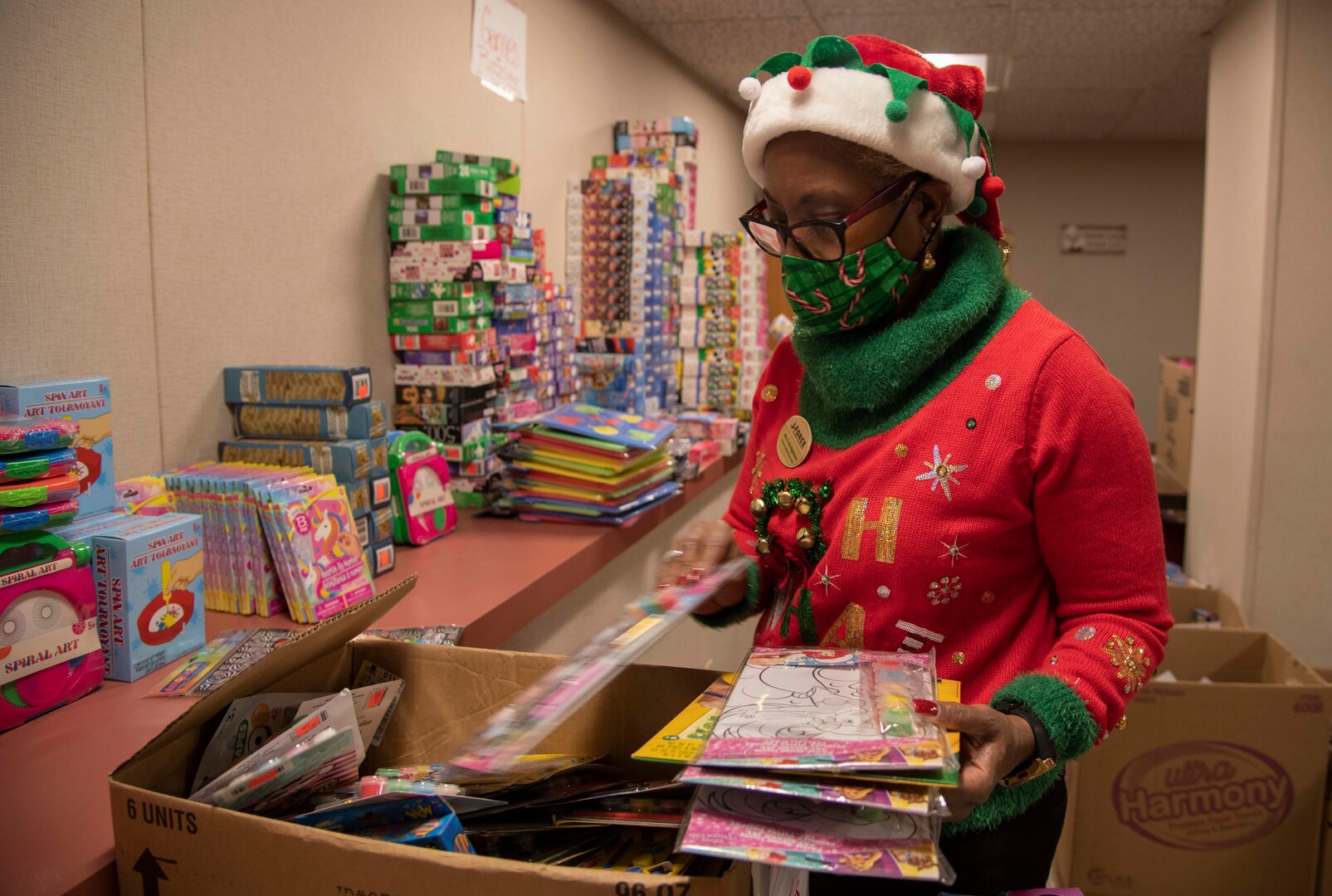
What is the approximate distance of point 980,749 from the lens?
0.87m

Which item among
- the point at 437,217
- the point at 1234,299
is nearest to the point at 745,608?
the point at 437,217

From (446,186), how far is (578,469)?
0.82 m

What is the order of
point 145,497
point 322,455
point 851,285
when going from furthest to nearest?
point 322,455 → point 145,497 → point 851,285

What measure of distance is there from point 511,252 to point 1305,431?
2.96 m

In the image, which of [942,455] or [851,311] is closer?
[942,455]

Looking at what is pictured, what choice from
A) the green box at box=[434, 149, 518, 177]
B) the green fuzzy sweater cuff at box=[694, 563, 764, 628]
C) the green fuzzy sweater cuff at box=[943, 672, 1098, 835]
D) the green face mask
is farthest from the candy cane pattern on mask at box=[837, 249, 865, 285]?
the green box at box=[434, 149, 518, 177]

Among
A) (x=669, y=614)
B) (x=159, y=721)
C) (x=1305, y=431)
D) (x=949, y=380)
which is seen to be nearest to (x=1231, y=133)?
(x=1305, y=431)

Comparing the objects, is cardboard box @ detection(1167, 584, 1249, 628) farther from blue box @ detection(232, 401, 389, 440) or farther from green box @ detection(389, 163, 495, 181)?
blue box @ detection(232, 401, 389, 440)

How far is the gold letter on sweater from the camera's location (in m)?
1.13

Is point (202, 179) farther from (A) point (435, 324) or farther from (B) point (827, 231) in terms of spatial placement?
(B) point (827, 231)

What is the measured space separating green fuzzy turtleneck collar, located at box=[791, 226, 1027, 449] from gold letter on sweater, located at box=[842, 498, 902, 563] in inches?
3.8

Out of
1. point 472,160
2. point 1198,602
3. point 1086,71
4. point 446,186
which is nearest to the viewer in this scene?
point 446,186

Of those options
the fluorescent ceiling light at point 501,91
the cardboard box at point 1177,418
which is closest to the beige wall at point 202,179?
the fluorescent ceiling light at point 501,91

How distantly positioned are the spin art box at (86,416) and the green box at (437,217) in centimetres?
118
